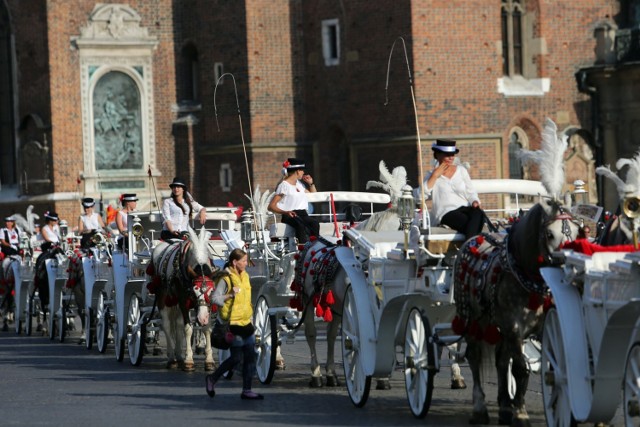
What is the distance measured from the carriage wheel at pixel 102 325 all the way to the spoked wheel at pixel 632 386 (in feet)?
36.3

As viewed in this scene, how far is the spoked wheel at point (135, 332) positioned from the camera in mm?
17531

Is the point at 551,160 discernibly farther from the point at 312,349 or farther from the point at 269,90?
the point at 269,90

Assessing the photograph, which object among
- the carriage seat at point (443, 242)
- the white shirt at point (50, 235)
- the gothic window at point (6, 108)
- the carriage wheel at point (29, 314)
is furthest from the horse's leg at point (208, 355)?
the gothic window at point (6, 108)

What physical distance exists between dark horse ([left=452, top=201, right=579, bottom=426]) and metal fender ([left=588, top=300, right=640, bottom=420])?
130 cm

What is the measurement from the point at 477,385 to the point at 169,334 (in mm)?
6087

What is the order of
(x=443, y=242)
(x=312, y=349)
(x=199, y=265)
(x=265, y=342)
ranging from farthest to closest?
(x=199, y=265)
(x=265, y=342)
(x=312, y=349)
(x=443, y=242)

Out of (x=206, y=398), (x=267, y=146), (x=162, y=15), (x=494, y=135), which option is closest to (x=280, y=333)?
(x=206, y=398)

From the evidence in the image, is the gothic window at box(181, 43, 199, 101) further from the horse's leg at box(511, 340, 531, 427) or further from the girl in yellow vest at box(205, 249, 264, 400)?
the horse's leg at box(511, 340, 531, 427)

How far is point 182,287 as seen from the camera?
1681cm

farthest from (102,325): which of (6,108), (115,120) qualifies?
(6,108)

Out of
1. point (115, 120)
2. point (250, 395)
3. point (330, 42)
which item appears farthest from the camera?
point (115, 120)

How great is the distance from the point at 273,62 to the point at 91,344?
64.6ft

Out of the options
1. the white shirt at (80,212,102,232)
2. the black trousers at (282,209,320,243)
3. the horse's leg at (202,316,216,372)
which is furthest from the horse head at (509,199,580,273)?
the white shirt at (80,212,102,232)

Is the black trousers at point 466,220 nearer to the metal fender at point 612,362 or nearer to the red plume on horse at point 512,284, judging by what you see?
the red plume on horse at point 512,284
